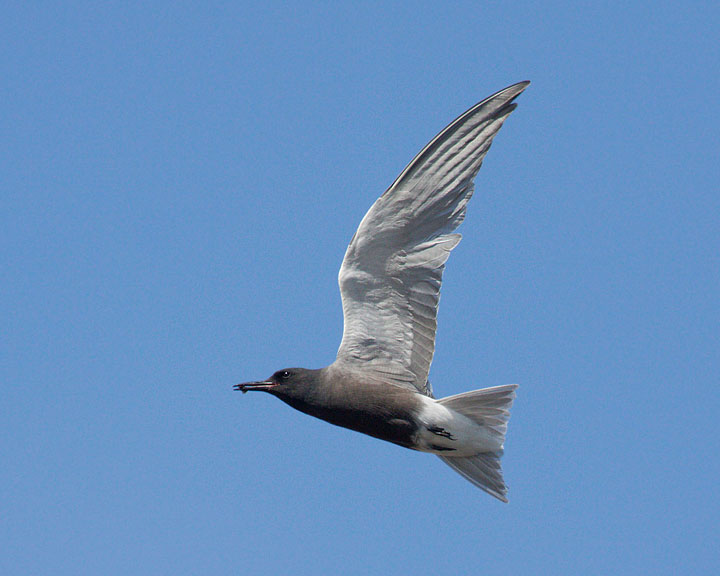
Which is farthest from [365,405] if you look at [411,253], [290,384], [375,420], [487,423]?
[411,253]

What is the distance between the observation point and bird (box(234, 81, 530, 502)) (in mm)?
9328

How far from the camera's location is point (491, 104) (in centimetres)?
920

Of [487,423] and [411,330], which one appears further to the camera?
[411,330]

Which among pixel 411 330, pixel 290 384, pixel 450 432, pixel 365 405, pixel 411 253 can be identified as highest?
pixel 411 253

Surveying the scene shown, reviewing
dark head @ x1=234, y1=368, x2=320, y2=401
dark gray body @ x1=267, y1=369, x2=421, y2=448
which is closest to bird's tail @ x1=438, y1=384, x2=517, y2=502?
dark gray body @ x1=267, y1=369, x2=421, y2=448

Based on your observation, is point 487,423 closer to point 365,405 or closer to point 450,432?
point 450,432

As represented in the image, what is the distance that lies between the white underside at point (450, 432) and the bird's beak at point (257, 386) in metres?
1.41

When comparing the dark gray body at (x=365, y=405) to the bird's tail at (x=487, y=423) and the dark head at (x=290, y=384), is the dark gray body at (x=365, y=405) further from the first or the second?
the bird's tail at (x=487, y=423)

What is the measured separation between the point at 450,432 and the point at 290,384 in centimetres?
148

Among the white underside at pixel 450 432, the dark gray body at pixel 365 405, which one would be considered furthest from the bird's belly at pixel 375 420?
the white underside at pixel 450 432

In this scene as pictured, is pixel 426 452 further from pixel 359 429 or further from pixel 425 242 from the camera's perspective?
pixel 425 242

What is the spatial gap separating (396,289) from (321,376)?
3.36ft

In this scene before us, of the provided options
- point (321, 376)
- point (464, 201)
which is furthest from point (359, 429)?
point (464, 201)

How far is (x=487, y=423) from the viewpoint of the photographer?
31.7 ft
